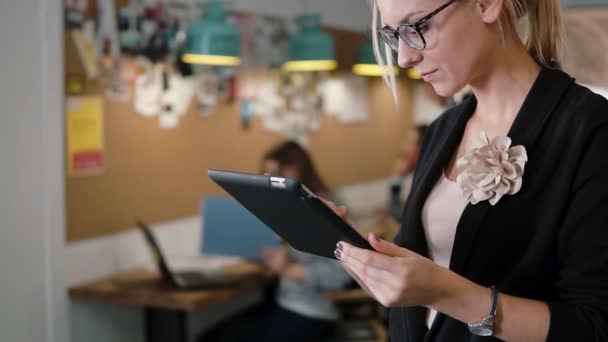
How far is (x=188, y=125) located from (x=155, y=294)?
101 centimetres

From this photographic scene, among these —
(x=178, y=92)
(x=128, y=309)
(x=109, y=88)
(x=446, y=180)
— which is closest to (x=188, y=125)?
(x=178, y=92)

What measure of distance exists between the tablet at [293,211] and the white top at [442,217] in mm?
189

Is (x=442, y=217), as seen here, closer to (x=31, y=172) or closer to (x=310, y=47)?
(x=31, y=172)

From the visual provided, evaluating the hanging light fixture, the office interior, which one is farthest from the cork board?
the hanging light fixture

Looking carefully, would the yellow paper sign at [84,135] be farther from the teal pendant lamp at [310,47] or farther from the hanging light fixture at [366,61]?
the hanging light fixture at [366,61]

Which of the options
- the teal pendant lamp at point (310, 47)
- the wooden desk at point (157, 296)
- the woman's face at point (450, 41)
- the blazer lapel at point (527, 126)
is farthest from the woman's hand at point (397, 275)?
the teal pendant lamp at point (310, 47)

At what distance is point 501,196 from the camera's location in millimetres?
1146

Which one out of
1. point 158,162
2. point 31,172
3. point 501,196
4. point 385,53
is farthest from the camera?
point 158,162

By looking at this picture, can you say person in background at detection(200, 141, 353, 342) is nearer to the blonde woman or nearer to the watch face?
the blonde woman

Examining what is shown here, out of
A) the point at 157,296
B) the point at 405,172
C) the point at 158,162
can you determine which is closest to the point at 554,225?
the point at 157,296

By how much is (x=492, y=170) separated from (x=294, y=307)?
2.44 metres

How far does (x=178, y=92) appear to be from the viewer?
145 inches

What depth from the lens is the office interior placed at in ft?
9.45

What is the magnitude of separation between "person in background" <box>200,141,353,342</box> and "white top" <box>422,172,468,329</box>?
6.71ft
